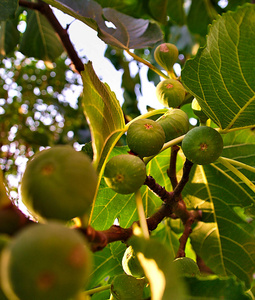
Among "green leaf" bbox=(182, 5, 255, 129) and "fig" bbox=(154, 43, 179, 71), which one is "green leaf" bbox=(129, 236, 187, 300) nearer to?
"green leaf" bbox=(182, 5, 255, 129)

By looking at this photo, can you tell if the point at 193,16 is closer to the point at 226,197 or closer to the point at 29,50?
the point at 29,50

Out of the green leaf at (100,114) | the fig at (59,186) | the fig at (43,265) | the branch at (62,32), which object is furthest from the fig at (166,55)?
the fig at (43,265)

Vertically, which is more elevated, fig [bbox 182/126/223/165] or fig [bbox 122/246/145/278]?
fig [bbox 182/126/223/165]

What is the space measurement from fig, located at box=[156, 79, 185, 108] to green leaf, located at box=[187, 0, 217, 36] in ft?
6.43

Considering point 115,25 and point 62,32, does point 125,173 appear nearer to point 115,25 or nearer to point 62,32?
point 115,25

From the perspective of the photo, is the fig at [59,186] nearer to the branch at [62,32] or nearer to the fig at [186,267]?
the fig at [186,267]

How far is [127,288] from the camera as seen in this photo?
1000 mm

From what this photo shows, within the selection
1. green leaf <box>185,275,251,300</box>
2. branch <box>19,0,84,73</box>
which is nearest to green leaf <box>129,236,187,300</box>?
green leaf <box>185,275,251,300</box>

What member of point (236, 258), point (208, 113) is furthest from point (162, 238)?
point (208, 113)

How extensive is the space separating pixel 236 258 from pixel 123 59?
265 cm

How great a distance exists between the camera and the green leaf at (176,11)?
308 centimetres

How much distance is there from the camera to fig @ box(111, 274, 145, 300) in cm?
100

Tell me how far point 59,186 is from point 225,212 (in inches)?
50.3

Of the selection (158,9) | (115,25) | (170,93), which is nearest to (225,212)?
(170,93)
